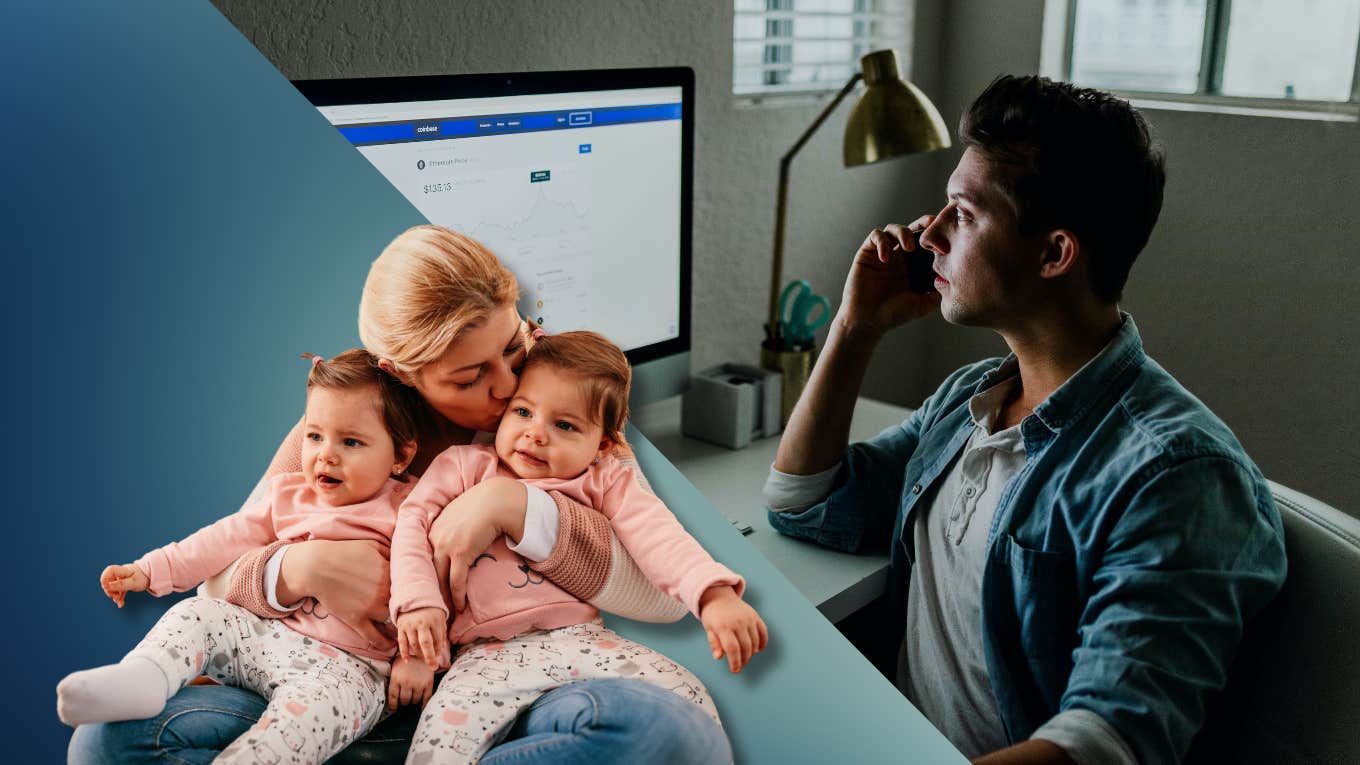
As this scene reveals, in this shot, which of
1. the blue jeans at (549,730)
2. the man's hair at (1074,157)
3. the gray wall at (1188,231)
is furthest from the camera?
the gray wall at (1188,231)

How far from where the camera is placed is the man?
74 centimetres

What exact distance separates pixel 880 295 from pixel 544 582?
0.75 meters

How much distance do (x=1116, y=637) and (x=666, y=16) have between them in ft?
3.42

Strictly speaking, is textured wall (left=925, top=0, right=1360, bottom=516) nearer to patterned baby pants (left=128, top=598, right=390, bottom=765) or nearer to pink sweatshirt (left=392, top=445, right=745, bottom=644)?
pink sweatshirt (left=392, top=445, right=745, bottom=644)

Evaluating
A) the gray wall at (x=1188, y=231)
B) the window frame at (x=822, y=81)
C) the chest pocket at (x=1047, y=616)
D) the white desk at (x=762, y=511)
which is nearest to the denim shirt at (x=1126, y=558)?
the chest pocket at (x=1047, y=616)

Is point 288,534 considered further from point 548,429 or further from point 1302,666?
point 1302,666

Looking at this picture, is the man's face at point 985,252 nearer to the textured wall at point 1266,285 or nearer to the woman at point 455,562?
the woman at point 455,562

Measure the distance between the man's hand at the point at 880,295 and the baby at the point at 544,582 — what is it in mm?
667

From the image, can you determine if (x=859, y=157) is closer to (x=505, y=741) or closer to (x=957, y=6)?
(x=957, y=6)

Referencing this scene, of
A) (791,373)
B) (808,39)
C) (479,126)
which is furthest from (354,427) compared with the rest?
(808,39)

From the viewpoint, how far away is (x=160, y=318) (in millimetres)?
367

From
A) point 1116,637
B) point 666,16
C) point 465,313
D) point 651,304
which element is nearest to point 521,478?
point 465,313

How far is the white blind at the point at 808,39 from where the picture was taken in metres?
1.67

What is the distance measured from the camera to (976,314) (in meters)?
0.90
